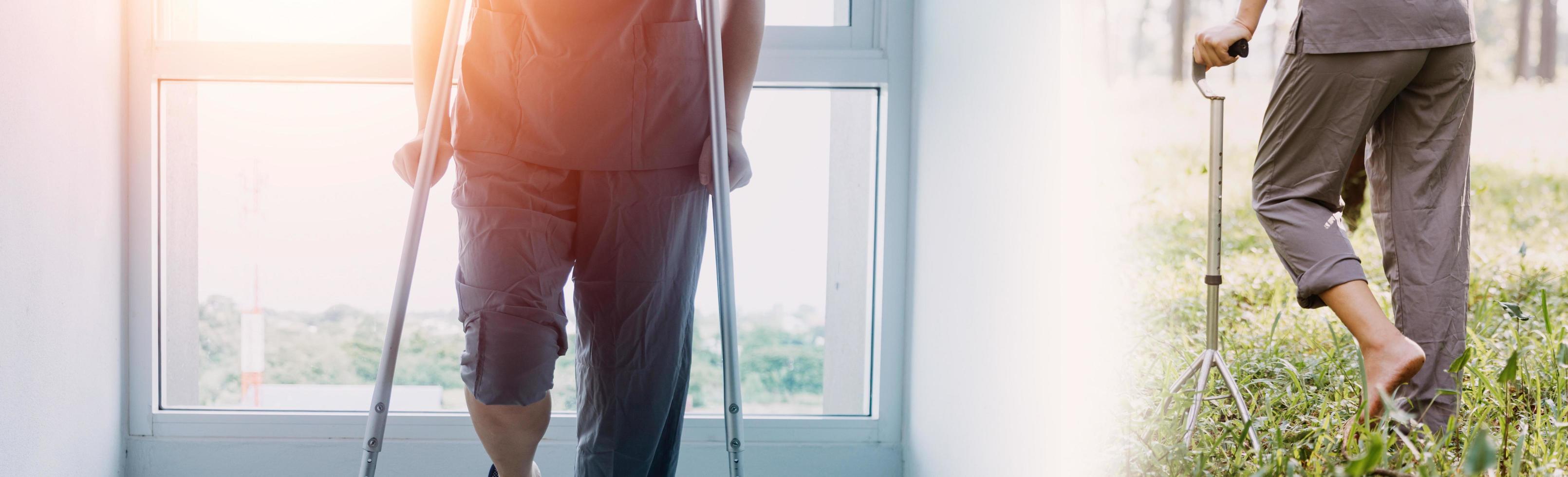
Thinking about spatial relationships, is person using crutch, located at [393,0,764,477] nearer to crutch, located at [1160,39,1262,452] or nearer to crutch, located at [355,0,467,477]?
crutch, located at [355,0,467,477]

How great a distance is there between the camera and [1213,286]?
0.90 metres

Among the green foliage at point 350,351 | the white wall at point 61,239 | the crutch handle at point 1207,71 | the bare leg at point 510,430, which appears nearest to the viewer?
the crutch handle at point 1207,71

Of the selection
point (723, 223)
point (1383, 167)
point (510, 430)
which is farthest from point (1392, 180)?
point (510, 430)

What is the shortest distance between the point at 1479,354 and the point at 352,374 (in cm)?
218

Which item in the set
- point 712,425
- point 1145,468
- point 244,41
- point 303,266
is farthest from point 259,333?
point 1145,468

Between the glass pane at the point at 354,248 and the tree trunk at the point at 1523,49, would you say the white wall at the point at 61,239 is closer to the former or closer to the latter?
the glass pane at the point at 354,248

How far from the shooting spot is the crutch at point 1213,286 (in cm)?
87

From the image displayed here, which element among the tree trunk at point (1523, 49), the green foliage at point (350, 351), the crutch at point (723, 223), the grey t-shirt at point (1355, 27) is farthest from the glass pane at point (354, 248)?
the tree trunk at point (1523, 49)

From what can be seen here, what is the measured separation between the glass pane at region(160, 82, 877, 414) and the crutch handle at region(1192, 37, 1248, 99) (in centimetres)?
135

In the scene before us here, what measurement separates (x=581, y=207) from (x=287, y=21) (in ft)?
3.73

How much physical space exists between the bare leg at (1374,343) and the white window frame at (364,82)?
1.40 meters

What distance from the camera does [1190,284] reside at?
92cm

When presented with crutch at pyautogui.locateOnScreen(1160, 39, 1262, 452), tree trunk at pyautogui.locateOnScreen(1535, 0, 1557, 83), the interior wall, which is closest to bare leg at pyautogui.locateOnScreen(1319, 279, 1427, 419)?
crutch at pyautogui.locateOnScreen(1160, 39, 1262, 452)

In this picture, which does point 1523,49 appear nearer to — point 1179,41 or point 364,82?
point 1179,41
